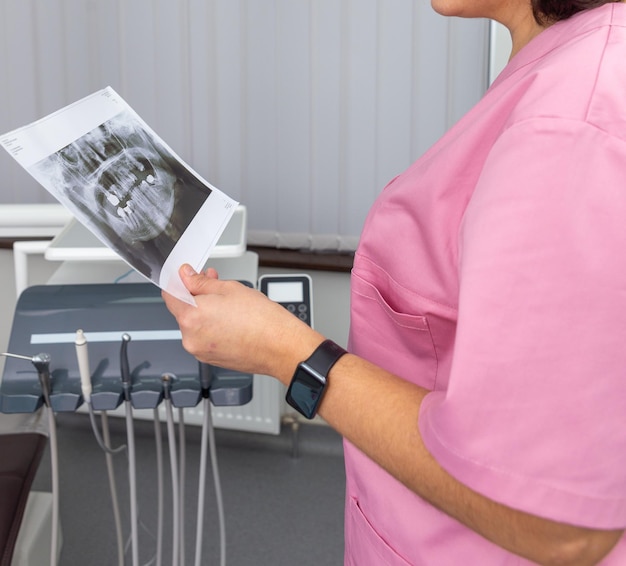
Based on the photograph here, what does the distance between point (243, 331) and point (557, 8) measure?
1.29 ft

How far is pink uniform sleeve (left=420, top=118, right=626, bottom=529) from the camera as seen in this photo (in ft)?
1.64

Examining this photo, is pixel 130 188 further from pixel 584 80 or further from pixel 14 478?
pixel 14 478

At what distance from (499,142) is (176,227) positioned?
1.56 ft

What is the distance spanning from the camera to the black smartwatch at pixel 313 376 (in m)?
0.68

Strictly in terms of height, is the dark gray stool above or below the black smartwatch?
below

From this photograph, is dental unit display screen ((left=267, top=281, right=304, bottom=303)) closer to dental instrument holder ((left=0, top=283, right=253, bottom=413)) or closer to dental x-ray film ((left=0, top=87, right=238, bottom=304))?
dental instrument holder ((left=0, top=283, right=253, bottom=413))

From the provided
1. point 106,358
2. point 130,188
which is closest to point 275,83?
point 106,358

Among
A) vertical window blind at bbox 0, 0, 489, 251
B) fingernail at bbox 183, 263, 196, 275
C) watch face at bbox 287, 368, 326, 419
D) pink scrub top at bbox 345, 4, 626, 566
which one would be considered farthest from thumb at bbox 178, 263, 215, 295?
vertical window blind at bbox 0, 0, 489, 251

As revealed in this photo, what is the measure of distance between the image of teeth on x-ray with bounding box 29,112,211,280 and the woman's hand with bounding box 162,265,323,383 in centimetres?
8

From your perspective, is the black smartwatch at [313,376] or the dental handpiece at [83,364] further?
the dental handpiece at [83,364]

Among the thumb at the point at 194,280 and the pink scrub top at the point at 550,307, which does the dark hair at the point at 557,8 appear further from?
the thumb at the point at 194,280

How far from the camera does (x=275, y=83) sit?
2238 mm

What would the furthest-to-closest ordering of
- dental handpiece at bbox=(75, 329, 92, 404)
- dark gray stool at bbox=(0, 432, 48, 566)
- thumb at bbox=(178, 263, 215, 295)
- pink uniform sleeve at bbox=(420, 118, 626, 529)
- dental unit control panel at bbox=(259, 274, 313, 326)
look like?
dental unit control panel at bbox=(259, 274, 313, 326) → dark gray stool at bbox=(0, 432, 48, 566) → dental handpiece at bbox=(75, 329, 92, 404) → thumb at bbox=(178, 263, 215, 295) → pink uniform sleeve at bbox=(420, 118, 626, 529)

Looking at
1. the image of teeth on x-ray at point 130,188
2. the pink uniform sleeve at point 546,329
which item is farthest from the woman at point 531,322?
the image of teeth on x-ray at point 130,188
